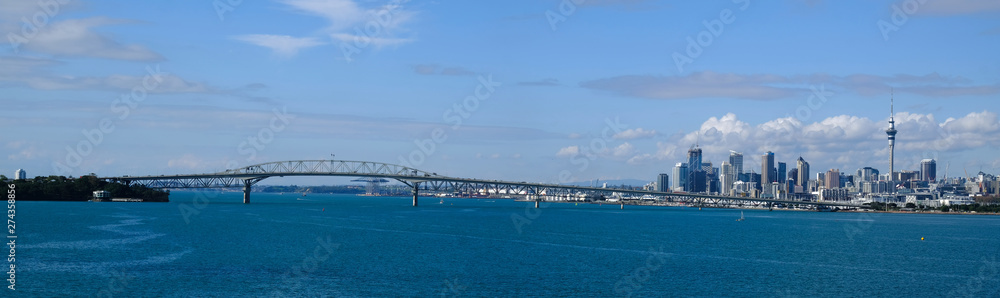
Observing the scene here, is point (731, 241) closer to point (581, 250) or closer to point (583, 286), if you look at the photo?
point (581, 250)

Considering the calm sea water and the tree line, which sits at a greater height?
the tree line

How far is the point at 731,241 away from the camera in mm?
81375

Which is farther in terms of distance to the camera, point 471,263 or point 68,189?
point 68,189

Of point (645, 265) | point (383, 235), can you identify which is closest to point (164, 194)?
point (383, 235)

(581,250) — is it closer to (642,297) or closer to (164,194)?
(642,297)

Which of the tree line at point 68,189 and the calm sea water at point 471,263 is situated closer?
the calm sea water at point 471,263

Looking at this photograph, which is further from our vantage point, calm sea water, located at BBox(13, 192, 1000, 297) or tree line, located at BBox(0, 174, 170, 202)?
tree line, located at BBox(0, 174, 170, 202)

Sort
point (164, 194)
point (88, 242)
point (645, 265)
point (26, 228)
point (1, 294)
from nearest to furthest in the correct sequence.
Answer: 1. point (1, 294)
2. point (645, 265)
3. point (88, 242)
4. point (26, 228)
5. point (164, 194)

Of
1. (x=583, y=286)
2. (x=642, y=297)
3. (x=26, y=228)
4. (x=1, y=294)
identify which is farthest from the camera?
(x=26, y=228)

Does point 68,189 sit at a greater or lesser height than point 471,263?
greater

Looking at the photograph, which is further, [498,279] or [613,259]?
[613,259]

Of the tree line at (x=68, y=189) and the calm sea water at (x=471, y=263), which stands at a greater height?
the tree line at (x=68, y=189)

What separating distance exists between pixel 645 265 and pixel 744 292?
12192 millimetres

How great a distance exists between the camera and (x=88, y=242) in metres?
64.6
